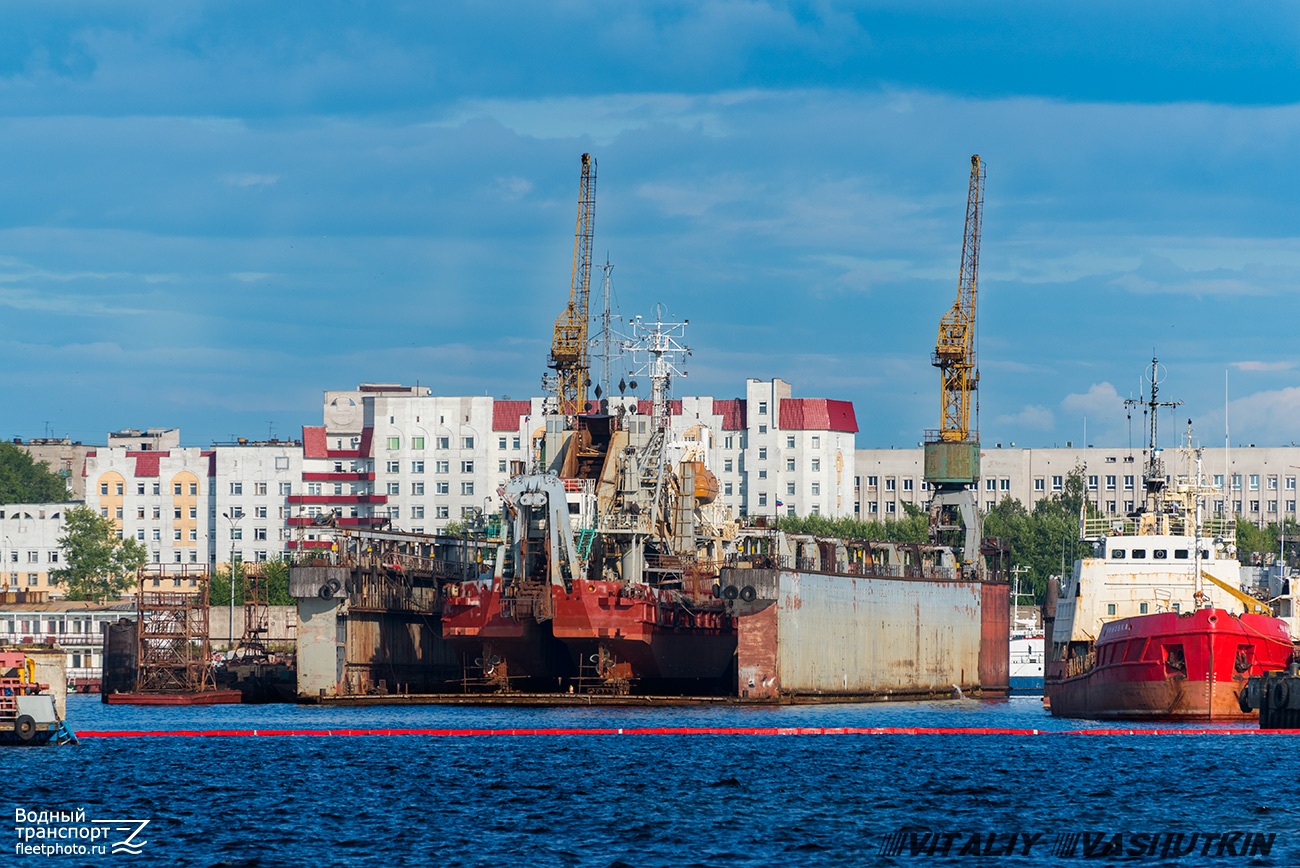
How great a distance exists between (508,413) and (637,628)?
101 m

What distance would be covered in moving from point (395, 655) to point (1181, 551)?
41783 mm

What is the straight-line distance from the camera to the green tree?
187 meters

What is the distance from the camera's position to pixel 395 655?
4405 inches

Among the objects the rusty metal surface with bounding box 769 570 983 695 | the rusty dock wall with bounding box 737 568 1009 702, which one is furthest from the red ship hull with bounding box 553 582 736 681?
the rusty metal surface with bounding box 769 570 983 695

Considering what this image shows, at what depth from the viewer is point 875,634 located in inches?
4542

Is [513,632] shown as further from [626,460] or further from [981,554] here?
[981,554]

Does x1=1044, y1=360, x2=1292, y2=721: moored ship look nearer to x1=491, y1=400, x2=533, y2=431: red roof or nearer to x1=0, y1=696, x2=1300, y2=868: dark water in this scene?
x1=0, y1=696, x2=1300, y2=868: dark water

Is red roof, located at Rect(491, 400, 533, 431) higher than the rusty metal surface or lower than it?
Result: higher

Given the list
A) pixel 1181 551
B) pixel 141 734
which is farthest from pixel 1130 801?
pixel 141 734

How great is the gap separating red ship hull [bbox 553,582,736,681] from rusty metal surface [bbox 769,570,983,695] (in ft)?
12.1

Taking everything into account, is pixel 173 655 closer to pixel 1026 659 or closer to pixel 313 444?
pixel 1026 659

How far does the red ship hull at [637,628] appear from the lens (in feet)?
321

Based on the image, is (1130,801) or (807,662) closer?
(1130,801)

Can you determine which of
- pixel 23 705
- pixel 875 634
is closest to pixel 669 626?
pixel 875 634
